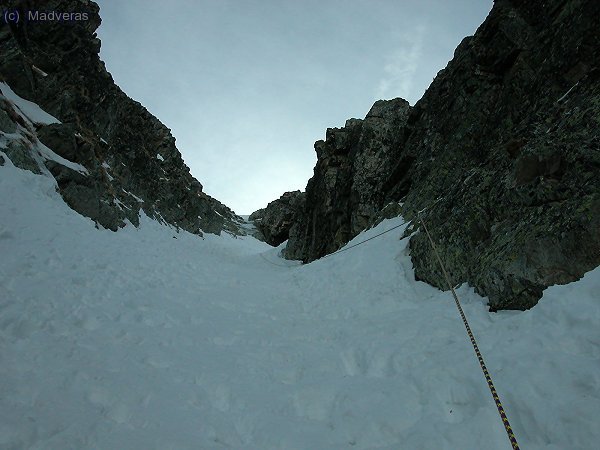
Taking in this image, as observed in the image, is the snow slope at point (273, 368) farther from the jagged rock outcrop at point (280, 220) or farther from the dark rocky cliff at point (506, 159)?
the jagged rock outcrop at point (280, 220)

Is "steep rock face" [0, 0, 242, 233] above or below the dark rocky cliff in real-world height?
above


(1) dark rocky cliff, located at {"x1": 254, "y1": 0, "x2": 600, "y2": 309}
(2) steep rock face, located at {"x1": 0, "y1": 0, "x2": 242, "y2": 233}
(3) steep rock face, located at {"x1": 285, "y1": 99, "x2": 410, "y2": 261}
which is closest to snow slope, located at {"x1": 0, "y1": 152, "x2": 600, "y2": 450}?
(1) dark rocky cliff, located at {"x1": 254, "y1": 0, "x2": 600, "y2": 309}

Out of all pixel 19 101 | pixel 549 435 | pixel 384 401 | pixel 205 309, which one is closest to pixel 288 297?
pixel 205 309

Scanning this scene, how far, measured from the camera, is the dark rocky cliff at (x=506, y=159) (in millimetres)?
8094

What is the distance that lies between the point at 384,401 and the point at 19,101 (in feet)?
113

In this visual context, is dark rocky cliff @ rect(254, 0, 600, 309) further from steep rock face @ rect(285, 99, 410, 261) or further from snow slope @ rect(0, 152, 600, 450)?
snow slope @ rect(0, 152, 600, 450)

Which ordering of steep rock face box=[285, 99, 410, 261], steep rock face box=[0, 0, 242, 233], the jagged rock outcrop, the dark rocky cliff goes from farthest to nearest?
the jagged rock outcrop
steep rock face box=[285, 99, 410, 261]
steep rock face box=[0, 0, 242, 233]
the dark rocky cliff

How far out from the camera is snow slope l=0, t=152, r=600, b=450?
5012mm

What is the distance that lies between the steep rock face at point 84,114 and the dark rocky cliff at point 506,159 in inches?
803

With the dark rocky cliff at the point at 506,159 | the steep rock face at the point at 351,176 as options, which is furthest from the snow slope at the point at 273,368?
the steep rock face at the point at 351,176

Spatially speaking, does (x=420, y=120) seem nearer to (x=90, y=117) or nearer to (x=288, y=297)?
(x=288, y=297)

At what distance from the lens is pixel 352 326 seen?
10656mm

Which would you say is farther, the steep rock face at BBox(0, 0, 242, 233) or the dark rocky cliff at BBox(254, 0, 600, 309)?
the steep rock face at BBox(0, 0, 242, 233)

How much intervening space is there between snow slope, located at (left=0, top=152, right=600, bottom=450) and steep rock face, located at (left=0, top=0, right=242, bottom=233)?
38.0 feet
